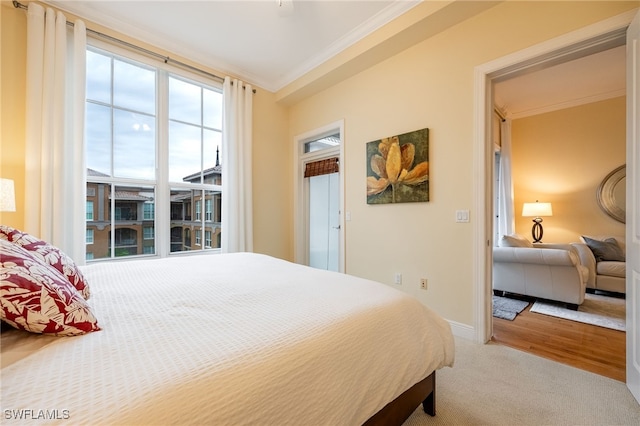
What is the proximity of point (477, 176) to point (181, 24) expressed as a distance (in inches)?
125

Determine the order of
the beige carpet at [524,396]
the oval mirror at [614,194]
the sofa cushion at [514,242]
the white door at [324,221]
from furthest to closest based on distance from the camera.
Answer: the oval mirror at [614,194] < the white door at [324,221] < the sofa cushion at [514,242] < the beige carpet at [524,396]

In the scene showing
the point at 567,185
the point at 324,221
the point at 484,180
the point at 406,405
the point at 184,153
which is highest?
the point at 184,153

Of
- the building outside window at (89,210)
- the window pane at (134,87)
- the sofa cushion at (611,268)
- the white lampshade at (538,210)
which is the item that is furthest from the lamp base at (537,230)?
the building outside window at (89,210)

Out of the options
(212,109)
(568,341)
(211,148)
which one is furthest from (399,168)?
(212,109)

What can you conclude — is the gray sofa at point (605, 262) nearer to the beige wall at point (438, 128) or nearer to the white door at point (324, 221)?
the beige wall at point (438, 128)

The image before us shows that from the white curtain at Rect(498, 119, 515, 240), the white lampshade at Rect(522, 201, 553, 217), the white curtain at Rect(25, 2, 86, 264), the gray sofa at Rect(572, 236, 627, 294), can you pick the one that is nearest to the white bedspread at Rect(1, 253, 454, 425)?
the white curtain at Rect(25, 2, 86, 264)

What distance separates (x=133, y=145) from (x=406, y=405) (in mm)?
3332

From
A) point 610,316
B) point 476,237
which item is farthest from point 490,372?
point 610,316

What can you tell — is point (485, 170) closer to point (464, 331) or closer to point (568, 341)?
point (464, 331)

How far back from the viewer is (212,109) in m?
3.48

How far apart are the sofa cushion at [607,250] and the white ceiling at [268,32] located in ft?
7.44

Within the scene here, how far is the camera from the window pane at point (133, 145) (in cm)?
278

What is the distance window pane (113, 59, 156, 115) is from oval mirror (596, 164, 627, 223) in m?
6.37

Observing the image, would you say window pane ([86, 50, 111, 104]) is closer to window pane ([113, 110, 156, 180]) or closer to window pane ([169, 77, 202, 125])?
window pane ([113, 110, 156, 180])
